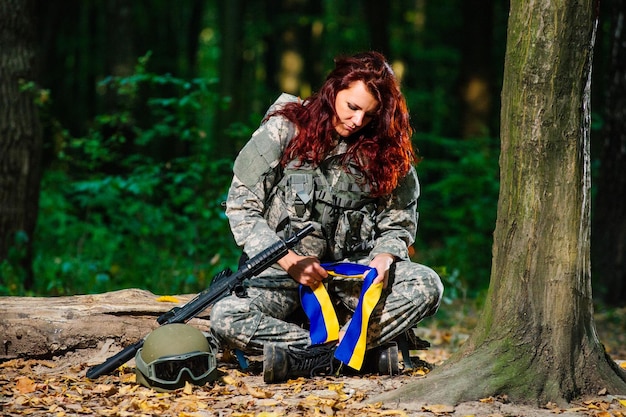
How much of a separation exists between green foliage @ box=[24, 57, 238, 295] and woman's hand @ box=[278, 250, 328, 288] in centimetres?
318

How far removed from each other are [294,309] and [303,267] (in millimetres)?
458

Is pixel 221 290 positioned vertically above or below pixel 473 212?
below

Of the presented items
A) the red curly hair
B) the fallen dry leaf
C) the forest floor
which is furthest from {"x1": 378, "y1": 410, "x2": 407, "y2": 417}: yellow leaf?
the fallen dry leaf

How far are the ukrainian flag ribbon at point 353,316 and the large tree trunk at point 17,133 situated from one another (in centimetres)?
380

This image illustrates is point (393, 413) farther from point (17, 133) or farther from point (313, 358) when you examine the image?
point (17, 133)

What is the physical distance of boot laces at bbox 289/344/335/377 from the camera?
15.0ft

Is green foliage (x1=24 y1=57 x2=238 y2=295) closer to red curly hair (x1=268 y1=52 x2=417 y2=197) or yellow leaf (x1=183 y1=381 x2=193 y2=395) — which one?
red curly hair (x1=268 y1=52 x2=417 y2=197)

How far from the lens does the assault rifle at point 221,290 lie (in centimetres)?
455

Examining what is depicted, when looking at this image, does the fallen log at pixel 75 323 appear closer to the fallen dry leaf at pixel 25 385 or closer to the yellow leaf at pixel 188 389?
the fallen dry leaf at pixel 25 385

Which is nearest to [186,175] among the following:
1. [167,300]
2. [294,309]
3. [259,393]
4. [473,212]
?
[167,300]

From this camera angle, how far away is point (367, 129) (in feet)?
16.1

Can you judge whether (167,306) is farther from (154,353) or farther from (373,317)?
(373,317)

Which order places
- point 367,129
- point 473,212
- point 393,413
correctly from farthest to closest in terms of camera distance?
point 473,212
point 367,129
point 393,413

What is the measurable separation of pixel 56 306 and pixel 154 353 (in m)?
1.10
